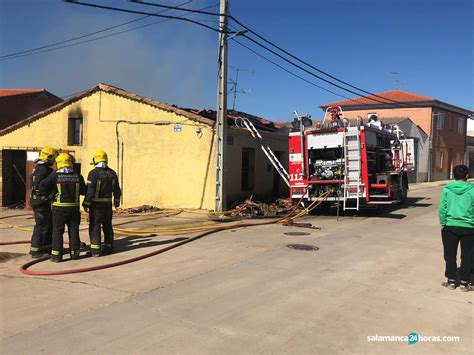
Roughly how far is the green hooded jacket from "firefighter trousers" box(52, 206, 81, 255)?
5.76 meters

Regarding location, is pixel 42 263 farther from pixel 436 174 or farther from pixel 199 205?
pixel 436 174

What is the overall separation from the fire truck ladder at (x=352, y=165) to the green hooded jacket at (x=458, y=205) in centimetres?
733

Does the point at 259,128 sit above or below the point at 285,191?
above

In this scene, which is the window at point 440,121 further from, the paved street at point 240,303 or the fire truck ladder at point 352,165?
the paved street at point 240,303

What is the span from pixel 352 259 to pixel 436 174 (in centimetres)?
3670

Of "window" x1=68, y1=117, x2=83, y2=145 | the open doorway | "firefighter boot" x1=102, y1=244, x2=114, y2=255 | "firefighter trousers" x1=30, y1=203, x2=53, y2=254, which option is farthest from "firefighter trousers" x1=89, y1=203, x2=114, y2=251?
the open doorway

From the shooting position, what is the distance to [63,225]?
7.57 m

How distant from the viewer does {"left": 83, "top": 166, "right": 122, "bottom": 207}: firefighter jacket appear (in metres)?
7.91

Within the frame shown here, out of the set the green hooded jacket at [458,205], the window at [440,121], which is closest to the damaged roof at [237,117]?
the green hooded jacket at [458,205]

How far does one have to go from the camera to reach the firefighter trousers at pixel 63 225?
7.50 m

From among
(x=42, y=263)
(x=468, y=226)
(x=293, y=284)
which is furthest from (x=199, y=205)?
→ (x=468, y=226)

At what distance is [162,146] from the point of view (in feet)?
51.5

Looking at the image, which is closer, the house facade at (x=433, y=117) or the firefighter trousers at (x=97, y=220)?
the firefighter trousers at (x=97, y=220)

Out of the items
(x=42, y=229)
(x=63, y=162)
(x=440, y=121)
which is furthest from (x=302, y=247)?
(x=440, y=121)
